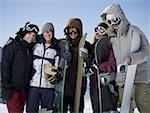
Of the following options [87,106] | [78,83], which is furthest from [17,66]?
[87,106]

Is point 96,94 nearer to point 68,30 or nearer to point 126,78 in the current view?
point 126,78

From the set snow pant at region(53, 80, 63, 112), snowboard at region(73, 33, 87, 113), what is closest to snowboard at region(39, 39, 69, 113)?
snow pant at region(53, 80, 63, 112)

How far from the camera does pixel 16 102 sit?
14.6 feet

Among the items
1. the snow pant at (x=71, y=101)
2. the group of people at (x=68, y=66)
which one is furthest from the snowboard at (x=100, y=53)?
the snow pant at (x=71, y=101)

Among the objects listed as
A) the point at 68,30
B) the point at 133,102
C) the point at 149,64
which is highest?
the point at 68,30

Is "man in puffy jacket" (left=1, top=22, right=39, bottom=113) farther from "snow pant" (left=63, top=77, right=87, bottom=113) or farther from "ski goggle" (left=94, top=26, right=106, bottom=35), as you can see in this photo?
"ski goggle" (left=94, top=26, right=106, bottom=35)

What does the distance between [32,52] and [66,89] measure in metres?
0.41

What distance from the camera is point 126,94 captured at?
14.5ft

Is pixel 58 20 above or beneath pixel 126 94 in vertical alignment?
above

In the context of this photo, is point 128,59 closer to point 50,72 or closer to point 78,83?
point 78,83

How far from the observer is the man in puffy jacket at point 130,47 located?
4402 millimetres

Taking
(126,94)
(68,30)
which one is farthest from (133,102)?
(68,30)

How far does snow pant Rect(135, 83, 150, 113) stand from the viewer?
4418 millimetres

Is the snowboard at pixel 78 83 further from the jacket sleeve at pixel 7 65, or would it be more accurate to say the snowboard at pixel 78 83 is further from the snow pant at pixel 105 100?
the jacket sleeve at pixel 7 65
